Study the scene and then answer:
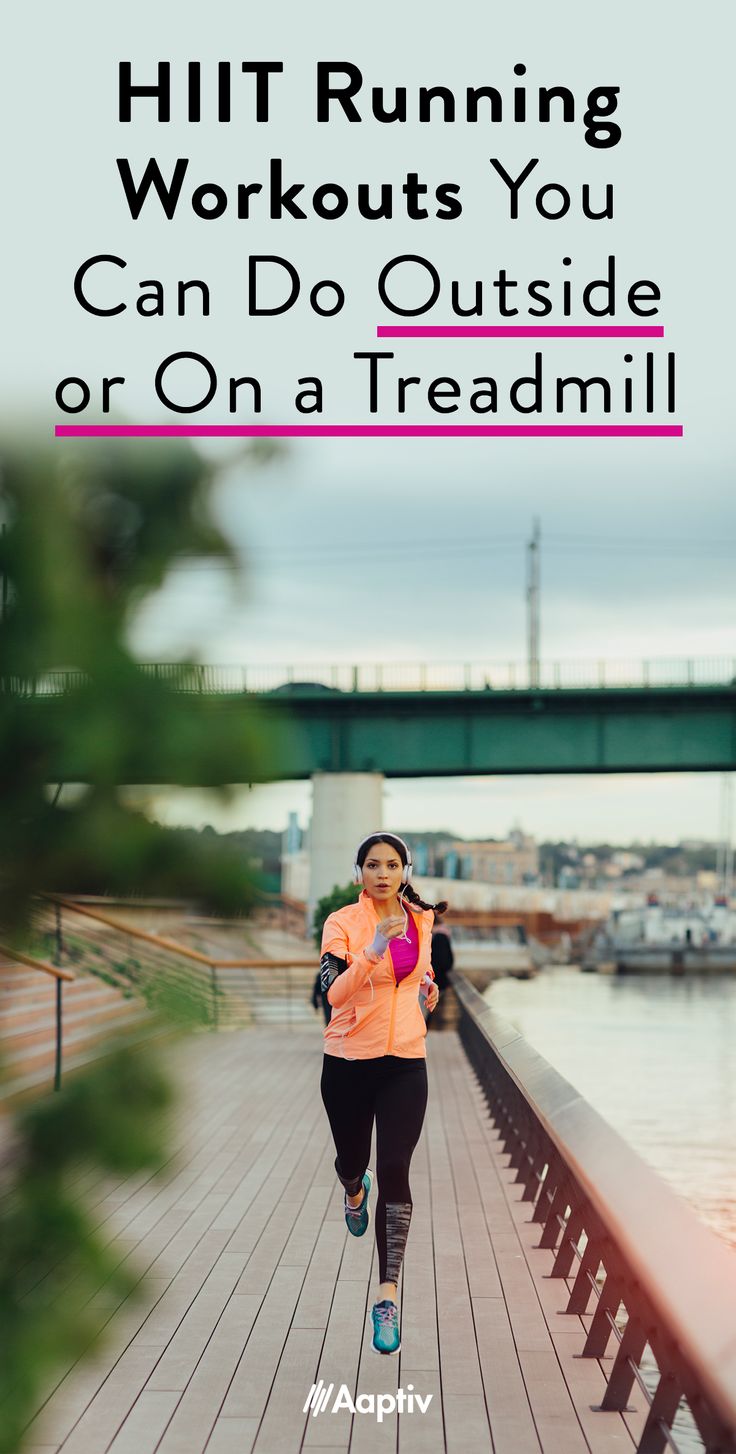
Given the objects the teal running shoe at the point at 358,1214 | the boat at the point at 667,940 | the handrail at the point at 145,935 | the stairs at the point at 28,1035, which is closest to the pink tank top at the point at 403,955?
the teal running shoe at the point at 358,1214

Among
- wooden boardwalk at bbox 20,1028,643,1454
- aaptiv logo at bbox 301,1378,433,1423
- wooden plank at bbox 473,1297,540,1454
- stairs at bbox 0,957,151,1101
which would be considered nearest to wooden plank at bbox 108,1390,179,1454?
wooden boardwalk at bbox 20,1028,643,1454

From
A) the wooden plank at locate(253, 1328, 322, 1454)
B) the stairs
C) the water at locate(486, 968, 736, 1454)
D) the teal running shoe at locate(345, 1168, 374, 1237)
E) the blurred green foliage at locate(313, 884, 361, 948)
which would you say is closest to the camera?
the stairs

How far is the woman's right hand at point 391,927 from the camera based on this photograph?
612 cm

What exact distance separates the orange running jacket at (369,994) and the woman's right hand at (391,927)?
0.38 ft

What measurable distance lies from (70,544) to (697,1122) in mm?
27353

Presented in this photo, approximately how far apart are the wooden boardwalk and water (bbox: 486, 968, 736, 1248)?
24.6 feet

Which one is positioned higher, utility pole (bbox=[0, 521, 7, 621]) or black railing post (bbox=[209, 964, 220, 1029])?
utility pole (bbox=[0, 521, 7, 621])

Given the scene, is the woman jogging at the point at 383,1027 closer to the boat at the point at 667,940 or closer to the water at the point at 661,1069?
the water at the point at 661,1069

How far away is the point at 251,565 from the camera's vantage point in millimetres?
1233

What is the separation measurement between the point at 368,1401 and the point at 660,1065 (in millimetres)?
33062

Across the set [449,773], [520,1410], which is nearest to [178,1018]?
[520,1410]

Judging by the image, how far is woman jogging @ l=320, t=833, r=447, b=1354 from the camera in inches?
247

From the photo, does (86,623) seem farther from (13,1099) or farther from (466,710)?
(466,710)

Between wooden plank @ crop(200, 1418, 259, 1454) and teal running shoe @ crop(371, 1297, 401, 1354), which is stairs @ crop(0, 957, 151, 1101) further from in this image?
teal running shoe @ crop(371, 1297, 401, 1354)
